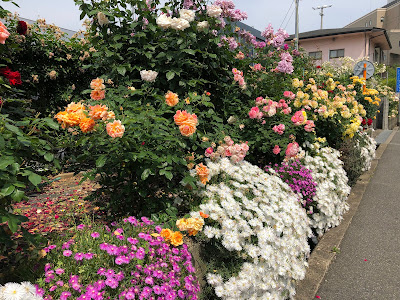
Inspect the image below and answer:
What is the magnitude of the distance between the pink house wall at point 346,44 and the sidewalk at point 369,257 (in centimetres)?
2414

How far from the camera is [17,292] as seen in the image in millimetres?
1392

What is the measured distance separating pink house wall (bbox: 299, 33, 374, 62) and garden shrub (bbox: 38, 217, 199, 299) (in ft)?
90.9

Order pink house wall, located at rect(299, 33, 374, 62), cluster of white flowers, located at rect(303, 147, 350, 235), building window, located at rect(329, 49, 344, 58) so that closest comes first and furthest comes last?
Answer: cluster of white flowers, located at rect(303, 147, 350, 235) < pink house wall, located at rect(299, 33, 374, 62) < building window, located at rect(329, 49, 344, 58)

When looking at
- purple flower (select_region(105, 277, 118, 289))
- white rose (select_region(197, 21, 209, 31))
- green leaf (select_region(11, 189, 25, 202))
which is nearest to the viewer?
green leaf (select_region(11, 189, 25, 202))

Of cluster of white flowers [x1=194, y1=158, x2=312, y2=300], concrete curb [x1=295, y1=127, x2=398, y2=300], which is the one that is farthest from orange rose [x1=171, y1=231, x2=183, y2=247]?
concrete curb [x1=295, y1=127, x2=398, y2=300]

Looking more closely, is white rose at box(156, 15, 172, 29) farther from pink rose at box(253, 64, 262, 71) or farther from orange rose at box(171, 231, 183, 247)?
orange rose at box(171, 231, 183, 247)

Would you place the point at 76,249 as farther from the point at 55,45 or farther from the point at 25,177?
the point at 55,45

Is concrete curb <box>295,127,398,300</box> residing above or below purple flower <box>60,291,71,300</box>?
below

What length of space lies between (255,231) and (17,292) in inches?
67.3

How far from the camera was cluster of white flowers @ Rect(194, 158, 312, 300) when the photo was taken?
2311mm

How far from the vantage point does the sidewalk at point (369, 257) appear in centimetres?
298

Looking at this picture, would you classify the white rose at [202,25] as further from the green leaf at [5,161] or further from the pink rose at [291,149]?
the green leaf at [5,161]

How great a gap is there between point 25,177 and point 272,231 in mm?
1857

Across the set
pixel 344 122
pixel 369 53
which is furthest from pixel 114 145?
pixel 369 53
